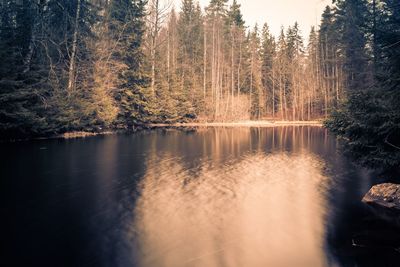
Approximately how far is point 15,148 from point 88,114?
30.2ft

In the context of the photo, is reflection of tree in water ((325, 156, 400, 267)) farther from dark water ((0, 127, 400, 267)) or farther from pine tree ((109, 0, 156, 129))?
pine tree ((109, 0, 156, 129))

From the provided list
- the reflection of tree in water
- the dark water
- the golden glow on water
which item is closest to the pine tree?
the dark water

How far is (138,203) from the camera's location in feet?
28.1

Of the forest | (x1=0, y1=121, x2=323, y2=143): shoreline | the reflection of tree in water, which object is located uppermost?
the forest

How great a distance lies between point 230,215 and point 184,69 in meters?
39.4

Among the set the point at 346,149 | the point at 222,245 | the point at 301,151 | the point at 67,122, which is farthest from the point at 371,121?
the point at 67,122

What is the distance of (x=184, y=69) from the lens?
149 ft

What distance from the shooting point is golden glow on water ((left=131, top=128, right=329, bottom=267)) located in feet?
18.6

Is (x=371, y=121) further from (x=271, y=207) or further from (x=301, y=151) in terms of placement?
(x=301, y=151)

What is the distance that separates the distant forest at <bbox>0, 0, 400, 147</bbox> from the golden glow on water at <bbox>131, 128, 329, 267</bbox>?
2830 mm

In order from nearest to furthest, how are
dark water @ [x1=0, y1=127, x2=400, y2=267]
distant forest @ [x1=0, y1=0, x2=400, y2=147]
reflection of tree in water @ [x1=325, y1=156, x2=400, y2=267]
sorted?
reflection of tree in water @ [x1=325, y1=156, x2=400, y2=267]
dark water @ [x1=0, y1=127, x2=400, y2=267]
distant forest @ [x1=0, y1=0, x2=400, y2=147]

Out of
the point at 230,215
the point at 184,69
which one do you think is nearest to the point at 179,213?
the point at 230,215

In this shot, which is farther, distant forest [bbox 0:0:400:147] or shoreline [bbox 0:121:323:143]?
shoreline [bbox 0:121:323:143]

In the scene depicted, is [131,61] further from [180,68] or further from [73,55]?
[180,68]
